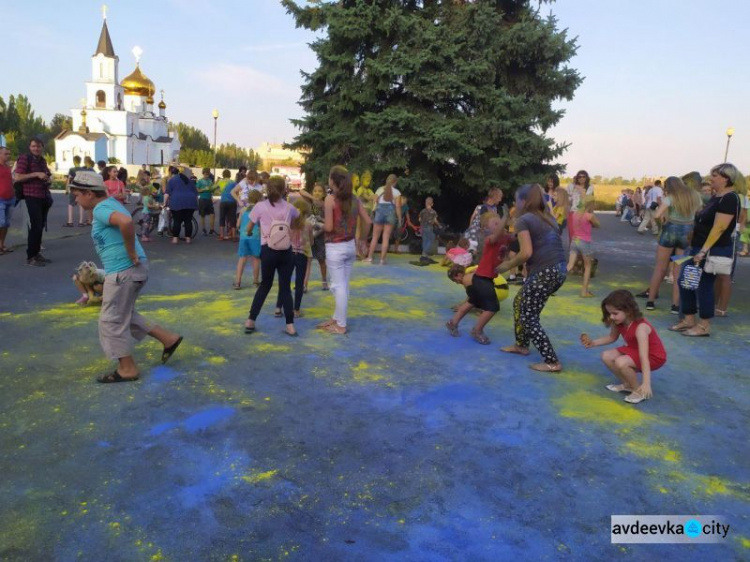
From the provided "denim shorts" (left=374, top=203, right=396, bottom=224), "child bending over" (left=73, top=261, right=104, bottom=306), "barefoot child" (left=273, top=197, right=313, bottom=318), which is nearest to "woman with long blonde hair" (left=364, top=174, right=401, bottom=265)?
"denim shorts" (left=374, top=203, right=396, bottom=224)

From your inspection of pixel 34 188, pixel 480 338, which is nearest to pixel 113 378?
pixel 480 338

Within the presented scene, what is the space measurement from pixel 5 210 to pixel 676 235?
11.0 m

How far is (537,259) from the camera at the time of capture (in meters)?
5.20

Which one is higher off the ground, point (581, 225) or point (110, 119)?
point (110, 119)

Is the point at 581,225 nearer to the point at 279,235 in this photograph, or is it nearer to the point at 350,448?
the point at 279,235

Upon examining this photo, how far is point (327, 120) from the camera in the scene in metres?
15.9

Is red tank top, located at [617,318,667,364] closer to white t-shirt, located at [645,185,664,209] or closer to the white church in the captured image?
white t-shirt, located at [645,185,664,209]

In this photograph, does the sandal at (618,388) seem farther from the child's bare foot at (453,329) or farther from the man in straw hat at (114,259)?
the man in straw hat at (114,259)

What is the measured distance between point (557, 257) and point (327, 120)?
39.6 feet

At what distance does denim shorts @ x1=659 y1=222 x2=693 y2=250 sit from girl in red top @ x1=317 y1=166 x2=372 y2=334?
4.54m

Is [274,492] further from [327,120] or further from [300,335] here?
[327,120]

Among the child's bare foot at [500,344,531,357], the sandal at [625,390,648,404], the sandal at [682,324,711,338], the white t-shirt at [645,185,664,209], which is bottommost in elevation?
the sandal at [625,390,648,404]

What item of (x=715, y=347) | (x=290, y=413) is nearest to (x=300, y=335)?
(x=290, y=413)

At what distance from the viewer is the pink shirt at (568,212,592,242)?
8766 millimetres
